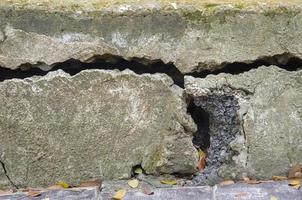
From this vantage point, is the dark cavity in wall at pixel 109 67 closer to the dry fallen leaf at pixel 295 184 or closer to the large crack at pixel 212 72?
the large crack at pixel 212 72

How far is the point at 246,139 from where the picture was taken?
3.27 m

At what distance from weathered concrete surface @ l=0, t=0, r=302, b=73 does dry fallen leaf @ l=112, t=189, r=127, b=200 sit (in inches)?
29.4

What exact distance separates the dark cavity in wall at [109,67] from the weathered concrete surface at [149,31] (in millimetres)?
47

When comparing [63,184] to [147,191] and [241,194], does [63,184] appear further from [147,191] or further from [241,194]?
[241,194]

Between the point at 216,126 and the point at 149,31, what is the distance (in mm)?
667

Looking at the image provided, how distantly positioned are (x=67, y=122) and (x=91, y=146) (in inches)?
7.7

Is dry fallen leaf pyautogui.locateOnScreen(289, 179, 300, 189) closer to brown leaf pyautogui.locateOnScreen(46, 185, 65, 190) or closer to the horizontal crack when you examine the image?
the horizontal crack

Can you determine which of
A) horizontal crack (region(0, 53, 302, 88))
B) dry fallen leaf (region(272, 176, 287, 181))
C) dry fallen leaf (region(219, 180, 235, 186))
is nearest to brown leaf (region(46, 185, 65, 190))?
horizontal crack (region(0, 53, 302, 88))

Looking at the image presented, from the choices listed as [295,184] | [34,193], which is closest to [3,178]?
[34,193]

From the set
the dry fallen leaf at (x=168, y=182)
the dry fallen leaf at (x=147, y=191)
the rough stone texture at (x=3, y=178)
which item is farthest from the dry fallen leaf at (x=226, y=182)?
the rough stone texture at (x=3, y=178)

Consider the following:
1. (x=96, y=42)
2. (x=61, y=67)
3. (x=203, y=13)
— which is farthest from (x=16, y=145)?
(x=203, y=13)

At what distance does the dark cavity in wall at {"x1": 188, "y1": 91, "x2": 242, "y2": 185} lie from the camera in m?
3.27

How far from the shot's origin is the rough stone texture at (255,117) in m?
3.24

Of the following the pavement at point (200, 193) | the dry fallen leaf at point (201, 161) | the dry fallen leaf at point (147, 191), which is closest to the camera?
the pavement at point (200, 193)
